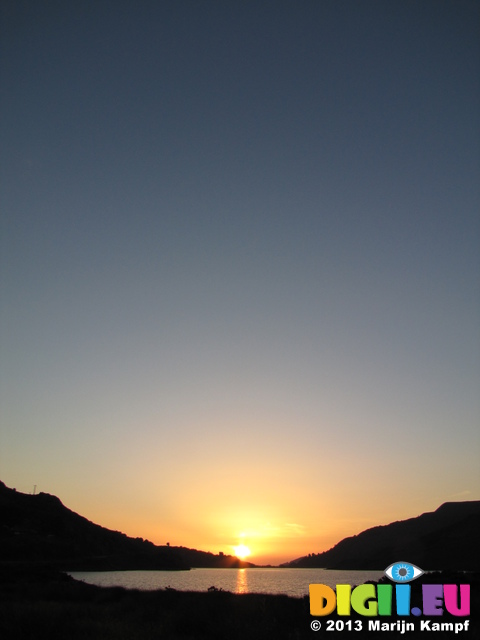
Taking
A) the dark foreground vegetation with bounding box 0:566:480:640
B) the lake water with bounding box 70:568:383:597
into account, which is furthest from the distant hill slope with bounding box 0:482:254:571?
the dark foreground vegetation with bounding box 0:566:480:640

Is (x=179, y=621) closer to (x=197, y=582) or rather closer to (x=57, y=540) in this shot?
(x=197, y=582)

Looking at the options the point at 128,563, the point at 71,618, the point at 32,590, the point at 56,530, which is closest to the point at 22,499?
the point at 56,530

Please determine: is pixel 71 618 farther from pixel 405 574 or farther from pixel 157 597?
pixel 405 574

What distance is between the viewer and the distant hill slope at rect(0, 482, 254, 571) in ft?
316

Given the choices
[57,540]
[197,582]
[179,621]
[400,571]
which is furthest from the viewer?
[57,540]

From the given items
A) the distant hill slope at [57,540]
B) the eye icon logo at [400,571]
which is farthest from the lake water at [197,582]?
the eye icon logo at [400,571]

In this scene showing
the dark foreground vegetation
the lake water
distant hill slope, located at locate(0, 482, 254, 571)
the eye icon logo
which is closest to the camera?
the dark foreground vegetation

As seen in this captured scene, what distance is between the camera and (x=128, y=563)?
126438mm

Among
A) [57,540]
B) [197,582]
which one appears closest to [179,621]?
[197,582]

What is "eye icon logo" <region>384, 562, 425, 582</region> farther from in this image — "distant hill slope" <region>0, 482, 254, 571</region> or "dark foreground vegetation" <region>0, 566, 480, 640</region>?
"distant hill slope" <region>0, 482, 254, 571</region>

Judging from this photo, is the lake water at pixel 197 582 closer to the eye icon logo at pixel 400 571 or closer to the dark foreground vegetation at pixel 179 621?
the dark foreground vegetation at pixel 179 621

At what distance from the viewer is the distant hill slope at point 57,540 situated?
96438mm

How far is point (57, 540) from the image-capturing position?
4469 inches

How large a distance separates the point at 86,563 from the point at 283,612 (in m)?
96.0
